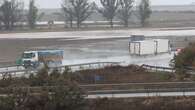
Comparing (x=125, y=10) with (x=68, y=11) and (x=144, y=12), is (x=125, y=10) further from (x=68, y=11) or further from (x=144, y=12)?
(x=68, y=11)

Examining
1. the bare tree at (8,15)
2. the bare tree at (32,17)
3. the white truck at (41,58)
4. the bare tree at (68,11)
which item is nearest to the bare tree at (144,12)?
the bare tree at (68,11)

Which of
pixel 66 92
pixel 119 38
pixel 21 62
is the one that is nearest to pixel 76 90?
pixel 66 92

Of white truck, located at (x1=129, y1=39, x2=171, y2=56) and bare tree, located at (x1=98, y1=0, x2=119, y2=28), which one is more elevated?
bare tree, located at (x1=98, y1=0, x2=119, y2=28)

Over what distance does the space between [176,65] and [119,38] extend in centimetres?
4145

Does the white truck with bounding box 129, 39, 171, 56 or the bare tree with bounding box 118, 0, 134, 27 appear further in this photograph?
the bare tree with bounding box 118, 0, 134, 27

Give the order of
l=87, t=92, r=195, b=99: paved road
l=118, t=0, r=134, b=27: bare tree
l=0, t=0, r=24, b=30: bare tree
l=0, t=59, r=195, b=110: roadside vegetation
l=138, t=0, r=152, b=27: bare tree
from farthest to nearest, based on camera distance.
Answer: l=118, t=0, r=134, b=27: bare tree, l=138, t=0, r=152, b=27: bare tree, l=0, t=0, r=24, b=30: bare tree, l=87, t=92, r=195, b=99: paved road, l=0, t=59, r=195, b=110: roadside vegetation

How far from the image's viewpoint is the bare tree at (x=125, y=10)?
4870 inches

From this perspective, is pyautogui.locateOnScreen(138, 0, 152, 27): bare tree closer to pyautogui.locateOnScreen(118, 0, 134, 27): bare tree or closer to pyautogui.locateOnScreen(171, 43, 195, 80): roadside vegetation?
pyautogui.locateOnScreen(118, 0, 134, 27): bare tree

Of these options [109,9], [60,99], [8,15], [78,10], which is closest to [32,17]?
[8,15]

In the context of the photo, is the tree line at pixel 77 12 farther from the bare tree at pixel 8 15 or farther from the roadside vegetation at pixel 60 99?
the roadside vegetation at pixel 60 99

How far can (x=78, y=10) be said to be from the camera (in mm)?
120500

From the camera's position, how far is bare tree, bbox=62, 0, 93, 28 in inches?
4696

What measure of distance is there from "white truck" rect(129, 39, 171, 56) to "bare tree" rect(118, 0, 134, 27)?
199 ft

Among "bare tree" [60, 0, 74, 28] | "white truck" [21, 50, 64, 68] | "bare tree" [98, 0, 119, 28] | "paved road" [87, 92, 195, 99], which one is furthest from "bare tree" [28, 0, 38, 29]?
"paved road" [87, 92, 195, 99]
